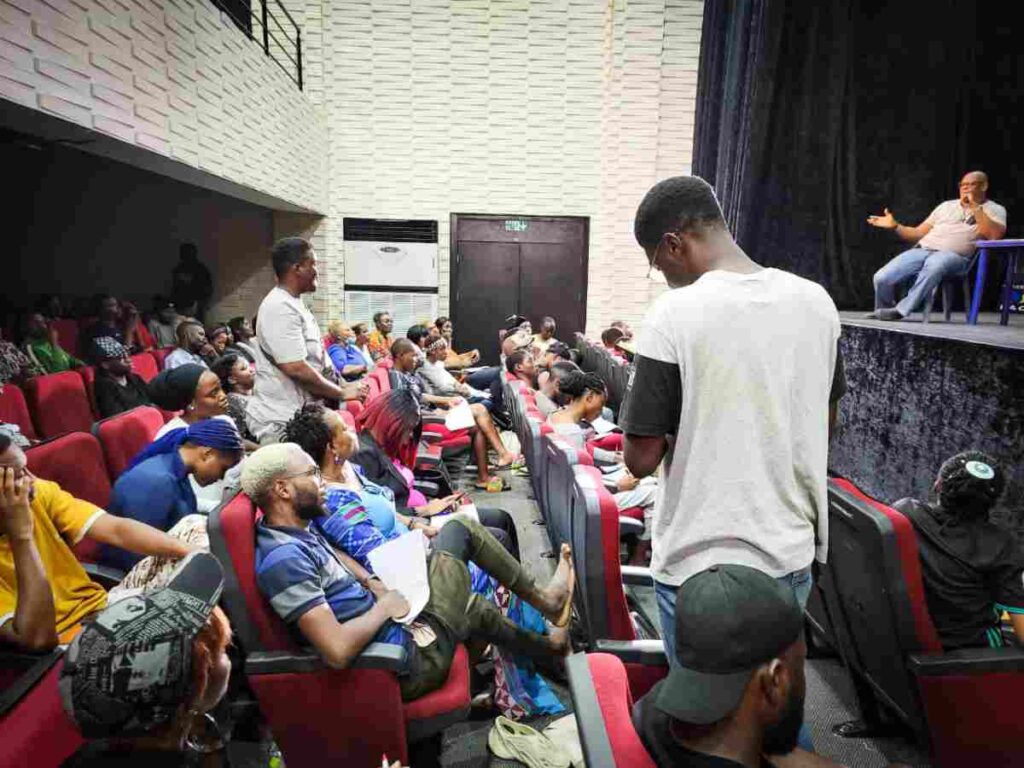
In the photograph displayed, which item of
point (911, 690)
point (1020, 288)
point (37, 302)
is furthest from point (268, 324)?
point (1020, 288)

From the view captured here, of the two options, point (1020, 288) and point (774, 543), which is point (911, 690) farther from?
point (1020, 288)

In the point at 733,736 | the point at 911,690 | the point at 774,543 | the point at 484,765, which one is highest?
the point at 774,543

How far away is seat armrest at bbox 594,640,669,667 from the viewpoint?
4.92 ft

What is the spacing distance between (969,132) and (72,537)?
764 cm

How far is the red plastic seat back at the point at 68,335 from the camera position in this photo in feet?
18.4

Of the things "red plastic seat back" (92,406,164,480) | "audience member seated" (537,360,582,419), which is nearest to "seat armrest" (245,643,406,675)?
"red plastic seat back" (92,406,164,480)

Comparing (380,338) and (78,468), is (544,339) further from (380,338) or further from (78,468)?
(78,468)

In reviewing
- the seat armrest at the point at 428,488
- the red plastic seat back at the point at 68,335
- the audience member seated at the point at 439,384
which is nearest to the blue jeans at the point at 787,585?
the seat armrest at the point at 428,488

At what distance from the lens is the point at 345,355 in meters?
6.35

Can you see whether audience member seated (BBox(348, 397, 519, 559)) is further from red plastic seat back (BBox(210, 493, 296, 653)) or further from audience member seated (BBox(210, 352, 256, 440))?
audience member seated (BBox(210, 352, 256, 440))

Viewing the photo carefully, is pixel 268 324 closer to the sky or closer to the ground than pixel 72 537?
closer to the sky

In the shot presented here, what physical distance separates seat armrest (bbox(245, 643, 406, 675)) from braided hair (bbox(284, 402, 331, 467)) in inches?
29.6

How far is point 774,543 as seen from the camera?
1123 mm

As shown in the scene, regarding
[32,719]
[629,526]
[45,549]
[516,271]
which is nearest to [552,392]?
[629,526]
